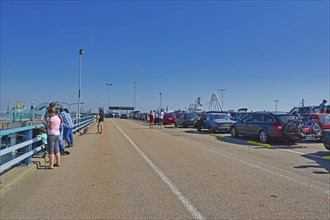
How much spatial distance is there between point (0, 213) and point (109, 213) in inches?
66.7

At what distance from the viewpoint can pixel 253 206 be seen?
18.1ft

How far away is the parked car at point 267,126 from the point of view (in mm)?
15281

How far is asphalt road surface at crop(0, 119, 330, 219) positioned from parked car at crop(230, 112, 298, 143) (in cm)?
474

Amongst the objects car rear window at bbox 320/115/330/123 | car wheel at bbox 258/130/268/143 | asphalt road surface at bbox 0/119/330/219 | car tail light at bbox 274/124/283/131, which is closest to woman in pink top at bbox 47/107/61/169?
asphalt road surface at bbox 0/119/330/219

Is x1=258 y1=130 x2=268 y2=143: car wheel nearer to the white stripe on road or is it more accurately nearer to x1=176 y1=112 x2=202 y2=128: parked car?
the white stripe on road

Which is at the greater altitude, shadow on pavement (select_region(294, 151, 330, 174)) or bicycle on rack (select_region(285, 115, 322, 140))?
bicycle on rack (select_region(285, 115, 322, 140))

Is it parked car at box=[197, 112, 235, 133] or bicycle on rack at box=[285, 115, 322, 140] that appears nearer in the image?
bicycle on rack at box=[285, 115, 322, 140]

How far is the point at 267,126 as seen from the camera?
52.1 ft

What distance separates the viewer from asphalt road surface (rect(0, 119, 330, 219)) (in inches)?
204

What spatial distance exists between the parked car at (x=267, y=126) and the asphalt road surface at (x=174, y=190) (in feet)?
15.6

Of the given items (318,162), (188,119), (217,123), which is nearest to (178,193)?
(318,162)

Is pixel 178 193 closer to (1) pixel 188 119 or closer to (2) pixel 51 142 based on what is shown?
(2) pixel 51 142

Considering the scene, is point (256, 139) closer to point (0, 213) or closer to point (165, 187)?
point (165, 187)

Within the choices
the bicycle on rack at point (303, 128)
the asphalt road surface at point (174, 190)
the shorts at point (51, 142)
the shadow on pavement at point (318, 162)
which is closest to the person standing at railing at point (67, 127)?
the asphalt road surface at point (174, 190)
